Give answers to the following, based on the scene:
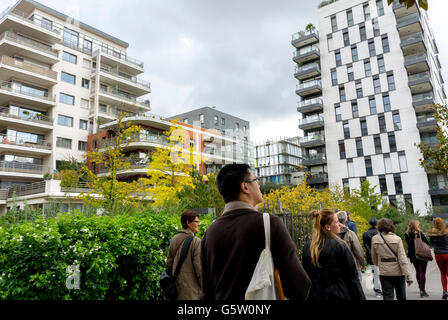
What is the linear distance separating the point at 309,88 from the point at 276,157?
50.5 m

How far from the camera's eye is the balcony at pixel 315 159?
48.8 meters

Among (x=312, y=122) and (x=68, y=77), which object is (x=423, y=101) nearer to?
(x=312, y=122)

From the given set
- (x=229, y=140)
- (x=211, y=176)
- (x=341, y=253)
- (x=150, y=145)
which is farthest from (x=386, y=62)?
(x=341, y=253)

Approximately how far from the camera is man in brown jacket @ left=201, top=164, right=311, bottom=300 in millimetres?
1838

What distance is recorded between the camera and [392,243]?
18.4 ft

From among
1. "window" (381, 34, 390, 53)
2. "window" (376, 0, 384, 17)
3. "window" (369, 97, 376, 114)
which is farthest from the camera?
"window" (376, 0, 384, 17)

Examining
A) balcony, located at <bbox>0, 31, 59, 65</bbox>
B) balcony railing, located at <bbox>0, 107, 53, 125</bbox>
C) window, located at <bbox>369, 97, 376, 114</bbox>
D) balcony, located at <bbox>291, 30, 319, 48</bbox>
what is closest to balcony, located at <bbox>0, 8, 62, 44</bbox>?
balcony, located at <bbox>0, 31, 59, 65</bbox>

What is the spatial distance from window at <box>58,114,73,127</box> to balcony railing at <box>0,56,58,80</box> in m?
4.85

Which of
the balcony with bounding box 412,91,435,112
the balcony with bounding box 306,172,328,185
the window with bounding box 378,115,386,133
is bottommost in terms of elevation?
the balcony with bounding box 306,172,328,185

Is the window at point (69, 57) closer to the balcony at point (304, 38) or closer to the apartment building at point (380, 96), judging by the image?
the balcony at point (304, 38)

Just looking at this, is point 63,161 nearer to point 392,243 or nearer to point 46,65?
point 46,65

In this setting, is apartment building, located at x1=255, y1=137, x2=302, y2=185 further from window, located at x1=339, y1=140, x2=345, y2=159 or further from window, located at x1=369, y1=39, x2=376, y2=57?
window, located at x1=369, y1=39, x2=376, y2=57

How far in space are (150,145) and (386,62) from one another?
36736mm
